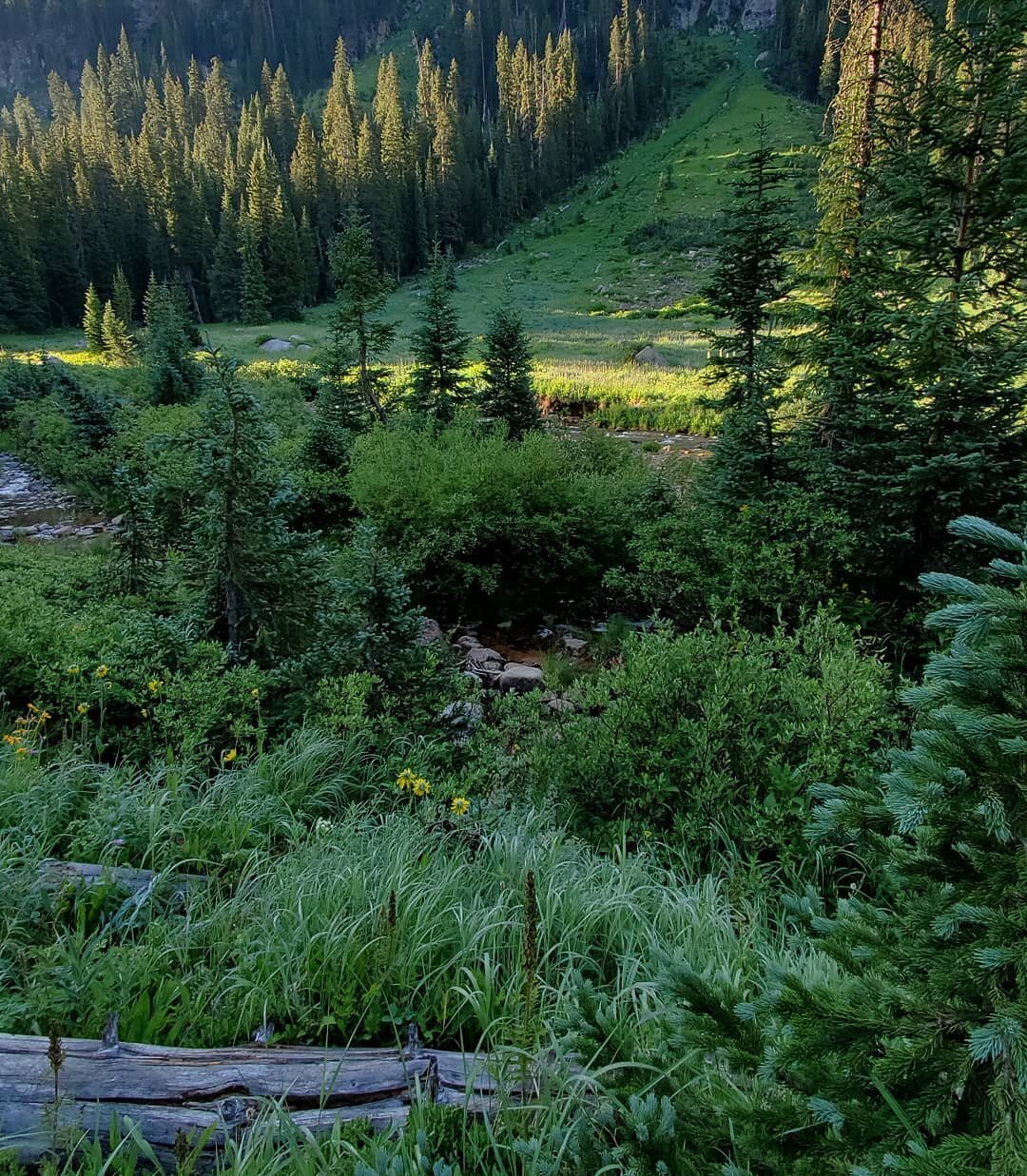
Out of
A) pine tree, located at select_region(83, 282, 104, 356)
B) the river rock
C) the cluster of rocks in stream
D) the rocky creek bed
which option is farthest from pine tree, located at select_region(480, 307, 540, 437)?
pine tree, located at select_region(83, 282, 104, 356)

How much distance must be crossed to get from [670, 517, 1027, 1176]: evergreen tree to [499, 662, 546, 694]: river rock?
18.5ft

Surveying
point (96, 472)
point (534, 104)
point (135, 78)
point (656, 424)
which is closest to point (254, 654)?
point (96, 472)

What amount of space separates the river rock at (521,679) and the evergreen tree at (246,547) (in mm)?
2205

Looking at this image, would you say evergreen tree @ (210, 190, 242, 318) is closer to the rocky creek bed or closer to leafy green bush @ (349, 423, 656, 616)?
the rocky creek bed

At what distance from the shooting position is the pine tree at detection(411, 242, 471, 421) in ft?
42.6

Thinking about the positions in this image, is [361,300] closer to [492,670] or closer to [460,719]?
[492,670]

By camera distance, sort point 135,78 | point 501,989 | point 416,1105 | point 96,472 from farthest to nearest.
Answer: point 135,78 < point 96,472 < point 501,989 < point 416,1105

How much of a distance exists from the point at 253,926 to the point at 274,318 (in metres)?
58.3

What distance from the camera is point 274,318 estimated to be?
2110 inches

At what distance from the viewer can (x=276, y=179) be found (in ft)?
186

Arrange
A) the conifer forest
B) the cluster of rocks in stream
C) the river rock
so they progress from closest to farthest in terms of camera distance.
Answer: the conifer forest, the cluster of rocks in stream, the river rock

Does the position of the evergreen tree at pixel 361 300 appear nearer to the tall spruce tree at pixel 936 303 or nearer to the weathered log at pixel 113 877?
the tall spruce tree at pixel 936 303

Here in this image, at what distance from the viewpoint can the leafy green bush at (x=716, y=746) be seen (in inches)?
137

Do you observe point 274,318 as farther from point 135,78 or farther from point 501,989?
point 135,78
